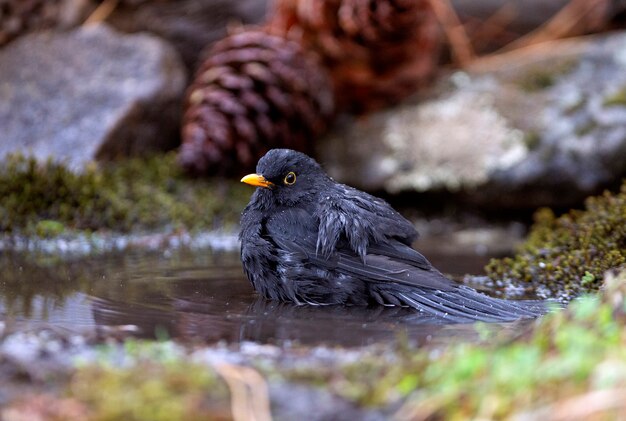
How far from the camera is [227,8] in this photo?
8.21m

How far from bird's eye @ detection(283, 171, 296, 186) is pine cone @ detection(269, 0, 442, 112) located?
2.73m

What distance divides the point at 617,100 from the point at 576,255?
2.95 metres

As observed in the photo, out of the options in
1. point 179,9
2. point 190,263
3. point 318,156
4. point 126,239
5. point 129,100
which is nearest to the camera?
point 190,263

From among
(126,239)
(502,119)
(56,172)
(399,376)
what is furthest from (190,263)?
(502,119)

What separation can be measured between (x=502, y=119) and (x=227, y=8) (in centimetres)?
302

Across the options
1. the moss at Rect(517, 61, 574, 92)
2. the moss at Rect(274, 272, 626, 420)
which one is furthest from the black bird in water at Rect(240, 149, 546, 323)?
the moss at Rect(517, 61, 574, 92)

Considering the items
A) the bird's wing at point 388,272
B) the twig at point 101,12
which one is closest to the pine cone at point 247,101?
the twig at point 101,12

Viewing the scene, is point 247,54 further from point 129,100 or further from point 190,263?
point 190,263

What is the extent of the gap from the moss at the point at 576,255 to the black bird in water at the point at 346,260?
1.74 feet

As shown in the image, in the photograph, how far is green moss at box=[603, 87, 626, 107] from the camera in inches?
271

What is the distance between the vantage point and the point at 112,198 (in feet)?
20.0

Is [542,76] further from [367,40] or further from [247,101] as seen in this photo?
[247,101]

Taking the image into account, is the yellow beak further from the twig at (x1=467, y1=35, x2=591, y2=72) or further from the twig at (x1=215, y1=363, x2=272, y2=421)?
the twig at (x1=467, y1=35, x2=591, y2=72)

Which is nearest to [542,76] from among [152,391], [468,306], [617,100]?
[617,100]
